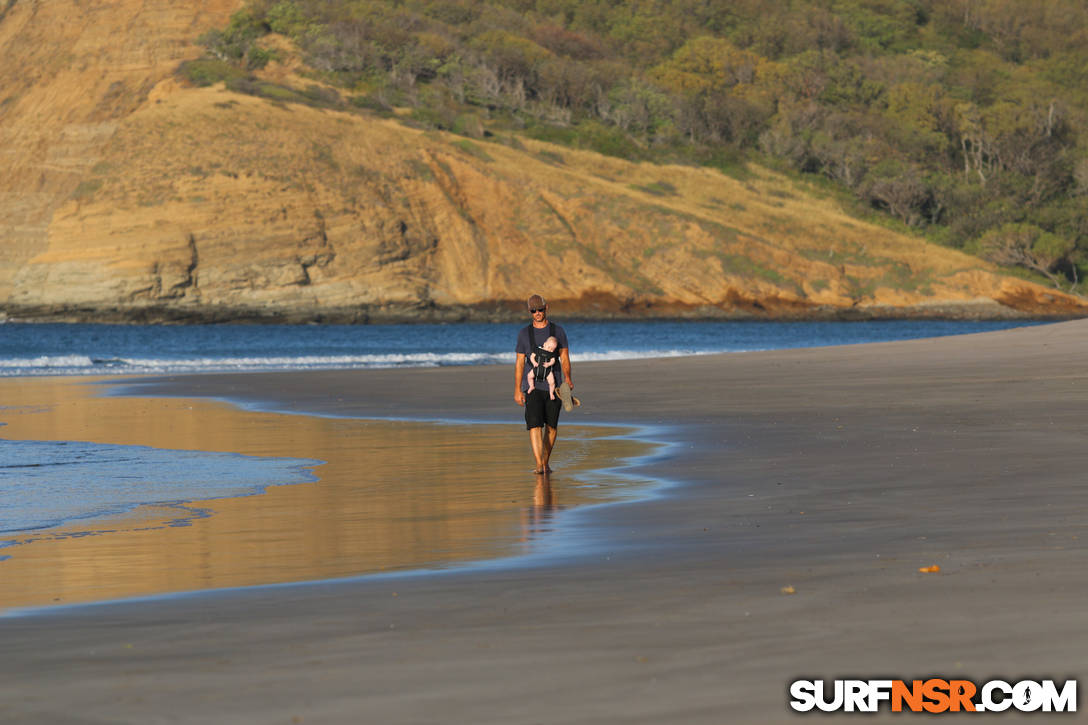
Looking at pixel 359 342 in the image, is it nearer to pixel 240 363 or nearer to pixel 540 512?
pixel 240 363

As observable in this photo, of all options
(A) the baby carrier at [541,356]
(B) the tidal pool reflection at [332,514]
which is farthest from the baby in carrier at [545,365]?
(B) the tidal pool reflection at [332,514]

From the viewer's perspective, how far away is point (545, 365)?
12945 millimetres

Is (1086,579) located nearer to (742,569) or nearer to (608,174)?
(742,569)

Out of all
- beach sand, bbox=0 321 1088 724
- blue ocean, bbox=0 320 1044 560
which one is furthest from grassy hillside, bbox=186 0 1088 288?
beach sand, bbox=0 321 1088 724

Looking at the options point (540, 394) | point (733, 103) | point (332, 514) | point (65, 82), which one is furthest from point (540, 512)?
point (733, 103)

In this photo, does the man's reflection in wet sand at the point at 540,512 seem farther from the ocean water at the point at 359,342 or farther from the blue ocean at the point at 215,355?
the ocean water at the point at 359,342

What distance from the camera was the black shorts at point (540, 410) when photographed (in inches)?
Result: 502

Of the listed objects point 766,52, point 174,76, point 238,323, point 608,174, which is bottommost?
point 238,323

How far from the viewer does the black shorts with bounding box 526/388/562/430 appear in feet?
41.8

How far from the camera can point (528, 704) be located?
4453mm

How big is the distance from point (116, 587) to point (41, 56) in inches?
3573

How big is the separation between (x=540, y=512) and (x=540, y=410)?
2.85 metres

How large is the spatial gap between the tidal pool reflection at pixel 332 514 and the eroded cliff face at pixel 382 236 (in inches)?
2181

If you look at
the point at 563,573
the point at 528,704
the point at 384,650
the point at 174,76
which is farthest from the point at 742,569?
the point at 174,76
